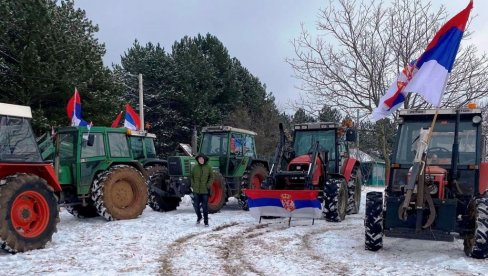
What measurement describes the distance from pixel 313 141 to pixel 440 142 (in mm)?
4870

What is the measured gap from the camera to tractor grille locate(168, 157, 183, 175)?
1359 cm

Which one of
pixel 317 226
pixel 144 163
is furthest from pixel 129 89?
pixel 317 226

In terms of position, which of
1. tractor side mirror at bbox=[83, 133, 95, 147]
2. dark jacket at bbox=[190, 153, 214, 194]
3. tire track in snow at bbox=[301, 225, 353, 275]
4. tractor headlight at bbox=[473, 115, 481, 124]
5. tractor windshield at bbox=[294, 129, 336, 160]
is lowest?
tire track in snow at bbox=[301, 225, 353, 275]

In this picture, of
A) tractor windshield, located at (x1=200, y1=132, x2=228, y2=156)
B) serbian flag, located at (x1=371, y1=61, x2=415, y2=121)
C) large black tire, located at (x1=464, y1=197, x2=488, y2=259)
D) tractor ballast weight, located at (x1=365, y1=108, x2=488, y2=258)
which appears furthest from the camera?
tractor windshield, located at (x1=200, y1=132, x2=228, y2=156)

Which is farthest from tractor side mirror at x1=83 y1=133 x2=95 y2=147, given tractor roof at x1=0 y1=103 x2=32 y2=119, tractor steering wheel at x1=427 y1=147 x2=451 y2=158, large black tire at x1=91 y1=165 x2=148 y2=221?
tractor steering wheel at x1=427 y1=147 x2=451 y2=158

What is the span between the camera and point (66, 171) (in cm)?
1095

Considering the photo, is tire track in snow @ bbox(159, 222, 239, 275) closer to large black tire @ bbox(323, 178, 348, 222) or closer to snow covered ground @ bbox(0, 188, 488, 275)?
snow covered ground @ bbox(0, 188, 488, 275)

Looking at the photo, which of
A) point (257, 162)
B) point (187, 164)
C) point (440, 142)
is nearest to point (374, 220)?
point (440, 142)

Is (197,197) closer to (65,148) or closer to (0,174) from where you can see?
(65,148)

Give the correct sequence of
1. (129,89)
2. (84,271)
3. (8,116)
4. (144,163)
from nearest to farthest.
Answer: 1. (84,271)
2. (8,116)
3. (144,163)
4. (129,89)

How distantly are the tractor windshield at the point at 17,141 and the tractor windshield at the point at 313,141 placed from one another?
7.07m

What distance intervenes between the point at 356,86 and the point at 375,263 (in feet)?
30.1

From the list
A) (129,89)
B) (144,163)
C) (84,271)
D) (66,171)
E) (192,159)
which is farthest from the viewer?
(129,89)

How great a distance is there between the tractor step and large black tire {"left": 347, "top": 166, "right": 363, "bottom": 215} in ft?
18.3
